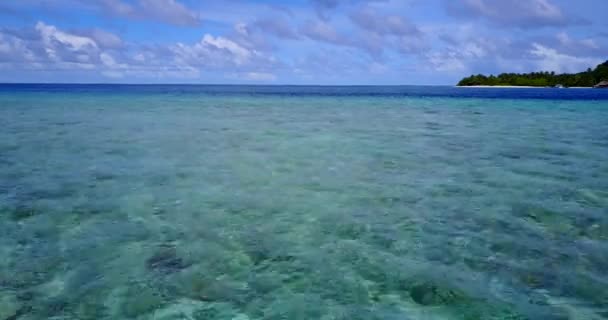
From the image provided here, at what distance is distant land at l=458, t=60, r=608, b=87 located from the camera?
16800 centimetres

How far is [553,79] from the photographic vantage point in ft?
577

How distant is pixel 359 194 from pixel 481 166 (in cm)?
560

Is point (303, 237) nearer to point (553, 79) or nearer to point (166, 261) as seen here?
point (166, 261)

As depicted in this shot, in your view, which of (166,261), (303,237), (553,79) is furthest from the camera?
(553,79)

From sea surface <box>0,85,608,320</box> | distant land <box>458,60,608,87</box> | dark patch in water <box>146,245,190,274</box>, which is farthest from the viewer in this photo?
distant land <box>458,60,608,87</box>

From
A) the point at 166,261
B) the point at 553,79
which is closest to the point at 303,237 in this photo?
the point at 166,261

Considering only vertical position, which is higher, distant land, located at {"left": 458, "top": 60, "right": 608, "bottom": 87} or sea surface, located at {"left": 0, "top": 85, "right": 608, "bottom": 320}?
distant land, located at {"left": 458, "top": 60, "right": 608, "bottom": 87}

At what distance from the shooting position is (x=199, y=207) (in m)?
9.47

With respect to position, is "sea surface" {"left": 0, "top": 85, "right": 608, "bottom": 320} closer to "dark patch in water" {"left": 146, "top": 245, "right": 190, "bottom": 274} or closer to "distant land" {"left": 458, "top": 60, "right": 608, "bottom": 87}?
"dark patch in water" {"left": 146, "top": 245, "right": 190, "bottom": 274}

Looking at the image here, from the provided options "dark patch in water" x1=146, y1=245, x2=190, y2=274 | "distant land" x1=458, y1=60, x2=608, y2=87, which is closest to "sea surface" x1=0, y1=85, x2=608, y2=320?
"dark patch in water" x1=146, y1=245, x2=190, y2=274

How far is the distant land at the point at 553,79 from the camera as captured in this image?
16800cm

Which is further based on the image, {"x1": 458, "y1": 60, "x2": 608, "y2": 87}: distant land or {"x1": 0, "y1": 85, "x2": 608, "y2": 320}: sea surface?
{"x1": 458, "y1": 60, "x2": 608, "y2": 87}: distant land

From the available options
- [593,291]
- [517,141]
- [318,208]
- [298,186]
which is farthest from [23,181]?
[517,141]

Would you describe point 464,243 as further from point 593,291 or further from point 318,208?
point 318,208
